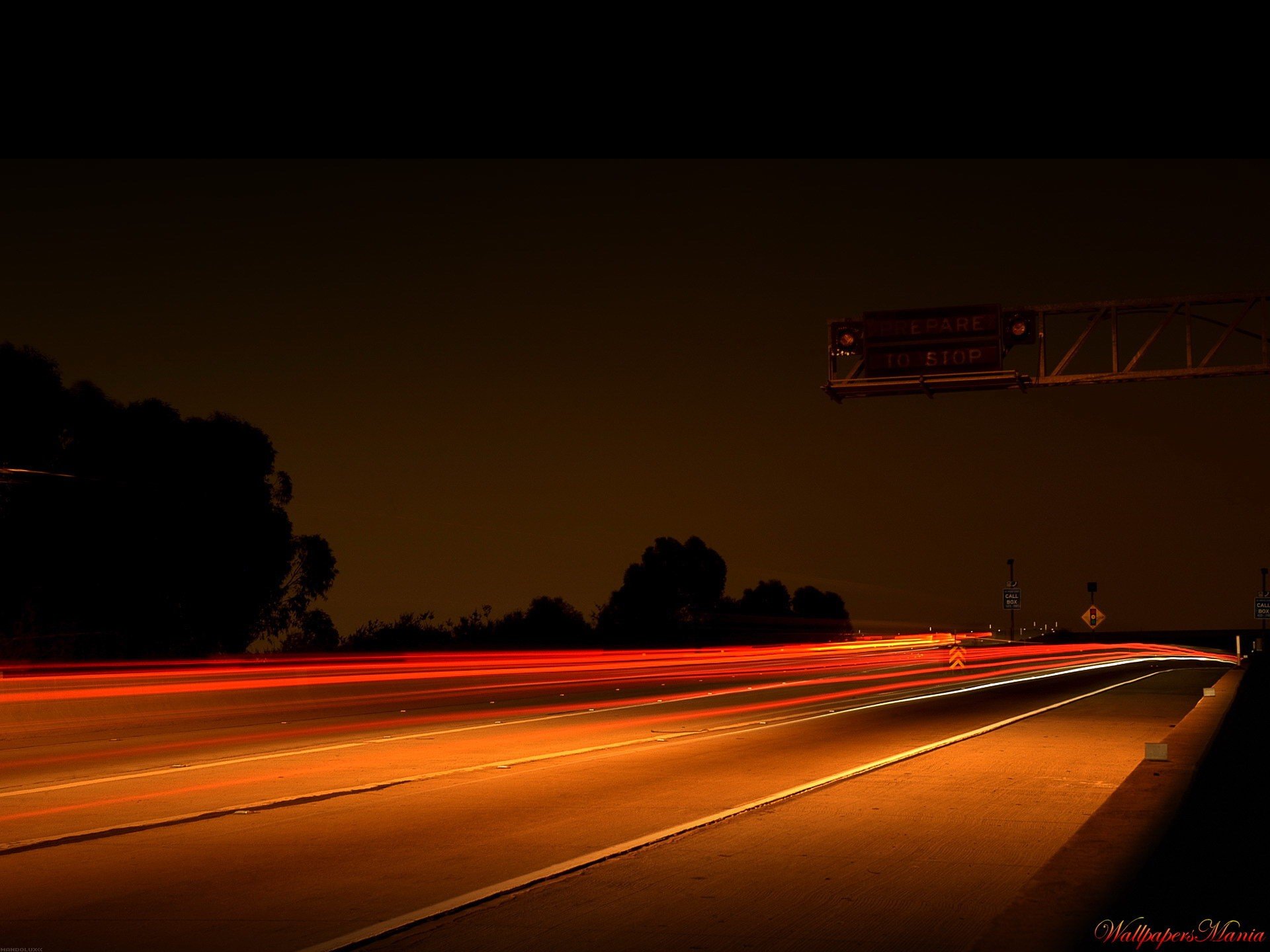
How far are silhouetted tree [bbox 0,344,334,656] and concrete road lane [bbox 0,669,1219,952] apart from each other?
1219 inches

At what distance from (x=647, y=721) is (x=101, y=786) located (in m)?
10.3

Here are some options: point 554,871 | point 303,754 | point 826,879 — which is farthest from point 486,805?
point 303,754

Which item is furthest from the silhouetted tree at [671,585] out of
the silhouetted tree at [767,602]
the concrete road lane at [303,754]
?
the concrete road lane at [303,754]

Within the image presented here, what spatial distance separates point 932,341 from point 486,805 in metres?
12.9

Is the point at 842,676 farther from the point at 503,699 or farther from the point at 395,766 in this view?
the point at 395,766

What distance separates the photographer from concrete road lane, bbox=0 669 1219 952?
24.0 ft

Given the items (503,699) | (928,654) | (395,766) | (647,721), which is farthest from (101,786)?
(928,654)

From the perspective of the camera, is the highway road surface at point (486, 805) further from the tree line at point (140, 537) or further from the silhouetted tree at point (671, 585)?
the silhouetted tree at point (671, 585)

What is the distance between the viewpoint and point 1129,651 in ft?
230

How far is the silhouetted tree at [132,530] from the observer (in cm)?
4315

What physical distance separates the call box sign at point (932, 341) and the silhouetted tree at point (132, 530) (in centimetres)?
2869

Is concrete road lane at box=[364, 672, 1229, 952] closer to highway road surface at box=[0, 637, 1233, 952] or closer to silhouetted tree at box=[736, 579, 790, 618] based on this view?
highway road surface at box=[0, 637, 1233, 952]

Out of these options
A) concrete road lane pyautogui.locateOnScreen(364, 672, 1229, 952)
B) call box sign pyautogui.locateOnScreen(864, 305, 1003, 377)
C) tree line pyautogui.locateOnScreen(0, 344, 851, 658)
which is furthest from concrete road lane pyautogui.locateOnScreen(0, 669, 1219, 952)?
tree line pyautogui.locateOnScreen(0, 344, 851, 658)

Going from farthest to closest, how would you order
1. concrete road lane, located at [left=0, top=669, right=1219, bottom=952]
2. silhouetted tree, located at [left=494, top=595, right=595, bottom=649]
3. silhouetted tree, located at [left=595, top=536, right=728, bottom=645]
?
silhouetted tree, located at [left=595, top=536, right=728, bottom=645]
silhouetted tree, located at [left=494, top=595, right=595, bottom=649]
concrete road lane, located at [left=0, top=669, right=1219, bottom=952]
